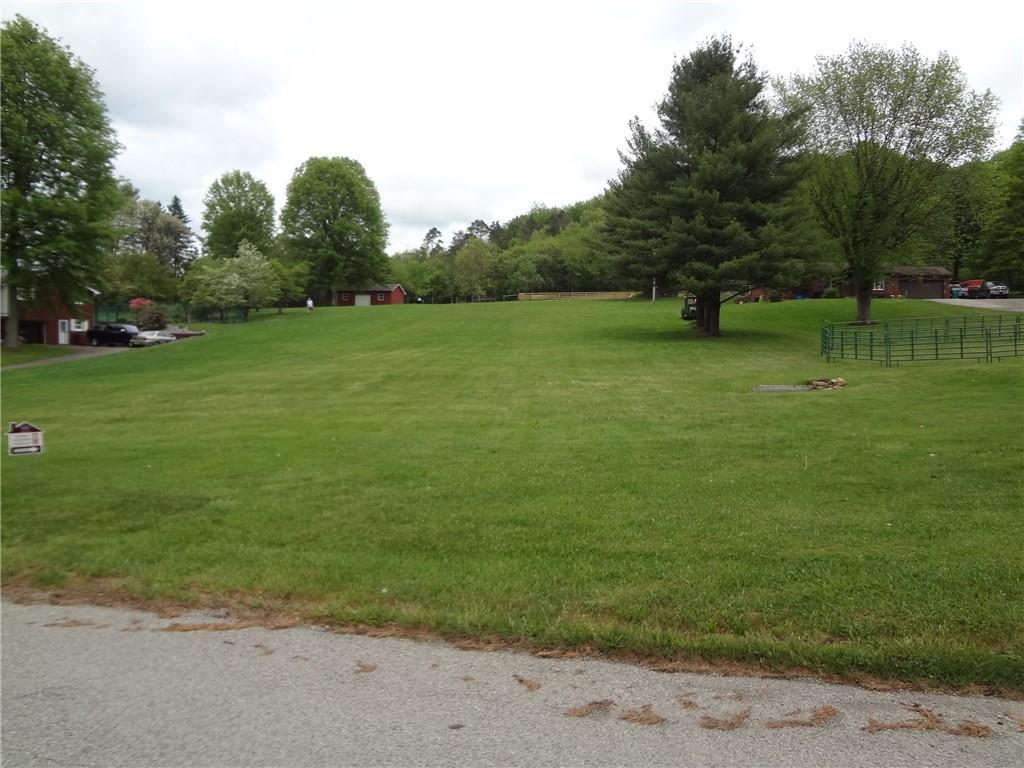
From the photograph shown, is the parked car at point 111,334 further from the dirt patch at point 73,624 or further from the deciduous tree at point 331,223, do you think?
the dirt patch at point 73,624

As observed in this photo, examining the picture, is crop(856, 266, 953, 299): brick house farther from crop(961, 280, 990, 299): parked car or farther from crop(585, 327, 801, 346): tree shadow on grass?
crop(585, 327, 801, 346): tree shadow on grass

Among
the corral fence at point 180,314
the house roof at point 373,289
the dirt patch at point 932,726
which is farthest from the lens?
the house roof at point 373,289

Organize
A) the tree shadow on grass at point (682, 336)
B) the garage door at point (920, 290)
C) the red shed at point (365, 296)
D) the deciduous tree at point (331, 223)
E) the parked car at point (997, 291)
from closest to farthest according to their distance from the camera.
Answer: the tree shadow on grass at point (682, 336) → the parked car at point (997, 291) → the garage door at point (920, 290) → the deciduous tree at point (331, 223) → the red shed at point (365, 296)

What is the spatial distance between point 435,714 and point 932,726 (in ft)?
8.63

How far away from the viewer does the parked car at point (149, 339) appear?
162 feet

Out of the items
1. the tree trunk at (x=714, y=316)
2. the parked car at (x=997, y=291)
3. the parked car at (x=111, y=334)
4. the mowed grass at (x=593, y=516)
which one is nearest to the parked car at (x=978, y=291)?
the parked car at (x=997, y=291)

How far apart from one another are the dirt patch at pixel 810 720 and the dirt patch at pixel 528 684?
4.23 feet

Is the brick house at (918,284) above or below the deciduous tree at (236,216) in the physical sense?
below

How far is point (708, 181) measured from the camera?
1353 inches

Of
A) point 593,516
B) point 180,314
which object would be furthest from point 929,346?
point 180,314

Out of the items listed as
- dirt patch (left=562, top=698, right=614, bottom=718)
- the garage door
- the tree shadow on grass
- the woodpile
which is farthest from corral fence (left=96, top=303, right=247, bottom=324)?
dirt patch (left=562, top=698, right=614, bottom=718)

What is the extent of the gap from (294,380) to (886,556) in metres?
23.5

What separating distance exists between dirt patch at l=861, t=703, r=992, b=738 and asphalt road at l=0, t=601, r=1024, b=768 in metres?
0.01

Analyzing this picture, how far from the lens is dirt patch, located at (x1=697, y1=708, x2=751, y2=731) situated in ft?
12.1
